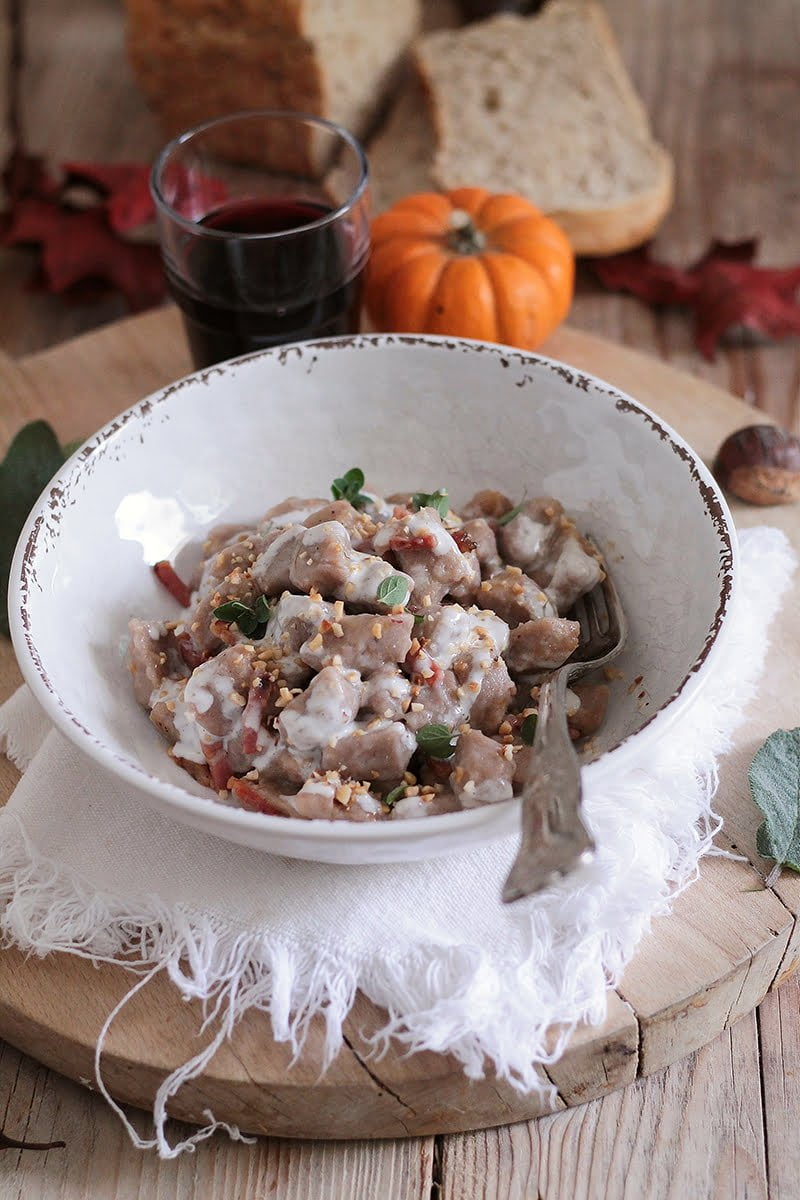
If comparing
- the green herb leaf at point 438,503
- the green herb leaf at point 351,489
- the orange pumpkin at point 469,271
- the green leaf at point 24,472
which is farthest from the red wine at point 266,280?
the green herb leaf at point 438,503

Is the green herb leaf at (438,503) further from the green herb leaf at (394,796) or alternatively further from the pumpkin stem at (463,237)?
the pumpkin stem at (463,237)

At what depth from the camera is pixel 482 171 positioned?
4.06m

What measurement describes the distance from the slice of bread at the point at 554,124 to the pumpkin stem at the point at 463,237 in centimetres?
66

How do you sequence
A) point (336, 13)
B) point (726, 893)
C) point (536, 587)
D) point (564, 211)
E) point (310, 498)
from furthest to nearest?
1. point (336, 13)
2. point (564, 211)
3. point (310, 498)
4. point (536, 587)
5. point (726, 893)

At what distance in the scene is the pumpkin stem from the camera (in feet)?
10.8

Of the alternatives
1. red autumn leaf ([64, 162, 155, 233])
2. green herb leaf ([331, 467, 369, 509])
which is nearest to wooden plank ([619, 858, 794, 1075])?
green herb leaf ([331, 467, 369, 509])

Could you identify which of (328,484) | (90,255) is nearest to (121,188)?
(90,255)

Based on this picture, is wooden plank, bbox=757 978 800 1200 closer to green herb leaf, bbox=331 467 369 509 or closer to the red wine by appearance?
green herb leaf, bbox=331 467 369 509

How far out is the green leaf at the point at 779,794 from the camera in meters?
2.19

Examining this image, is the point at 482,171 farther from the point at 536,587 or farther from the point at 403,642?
the point at 403,642

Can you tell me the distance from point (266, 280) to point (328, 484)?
52 centimetres

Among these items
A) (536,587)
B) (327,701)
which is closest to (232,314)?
(536,587)

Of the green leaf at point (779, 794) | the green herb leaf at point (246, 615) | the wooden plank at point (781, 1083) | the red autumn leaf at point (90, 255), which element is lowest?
the wooden plank at point (781, 1083)

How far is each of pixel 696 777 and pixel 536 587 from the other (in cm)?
→ 47
